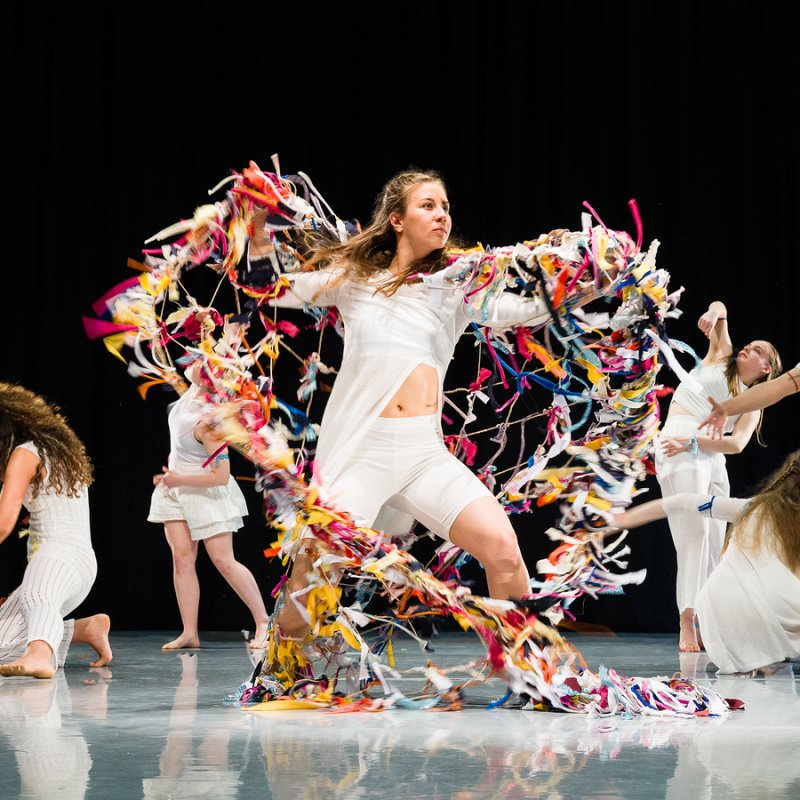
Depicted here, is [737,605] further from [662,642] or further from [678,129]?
[678,129]

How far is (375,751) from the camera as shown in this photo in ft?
8.04

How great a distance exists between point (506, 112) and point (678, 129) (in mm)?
1003

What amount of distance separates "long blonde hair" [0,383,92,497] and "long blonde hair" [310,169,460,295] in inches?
50.0

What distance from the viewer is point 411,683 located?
385 centimetres

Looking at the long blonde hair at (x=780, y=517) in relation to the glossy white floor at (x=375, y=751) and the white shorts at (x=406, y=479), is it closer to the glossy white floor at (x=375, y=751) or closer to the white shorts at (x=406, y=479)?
the glossy white floor at (x=375, y=751)

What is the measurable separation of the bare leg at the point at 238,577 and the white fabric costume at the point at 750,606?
2139 mm

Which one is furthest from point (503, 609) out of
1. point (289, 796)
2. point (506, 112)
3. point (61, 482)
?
point (506, 112)

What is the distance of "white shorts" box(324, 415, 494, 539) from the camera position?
10.6 feet

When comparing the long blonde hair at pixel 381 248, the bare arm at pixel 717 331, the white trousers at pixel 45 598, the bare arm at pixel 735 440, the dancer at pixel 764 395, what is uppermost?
the long blonde hair at pixel 381 248

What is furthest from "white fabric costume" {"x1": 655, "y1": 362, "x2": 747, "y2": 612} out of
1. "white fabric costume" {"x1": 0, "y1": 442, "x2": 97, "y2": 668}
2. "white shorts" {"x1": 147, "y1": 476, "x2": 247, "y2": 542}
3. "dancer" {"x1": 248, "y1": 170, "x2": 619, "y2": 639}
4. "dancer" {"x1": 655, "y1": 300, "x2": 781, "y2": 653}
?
"white fabric costume" {"x1": 0, "y1": 442, "x2": 97, "y2": 668}

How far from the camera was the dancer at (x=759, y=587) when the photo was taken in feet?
13.4

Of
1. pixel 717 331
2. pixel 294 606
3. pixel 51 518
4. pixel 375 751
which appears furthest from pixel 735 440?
pixel 375 751

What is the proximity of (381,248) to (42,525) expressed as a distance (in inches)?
67.3

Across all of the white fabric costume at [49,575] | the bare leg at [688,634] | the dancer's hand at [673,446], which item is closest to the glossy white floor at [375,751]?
the white fabric costume at [49,575]
